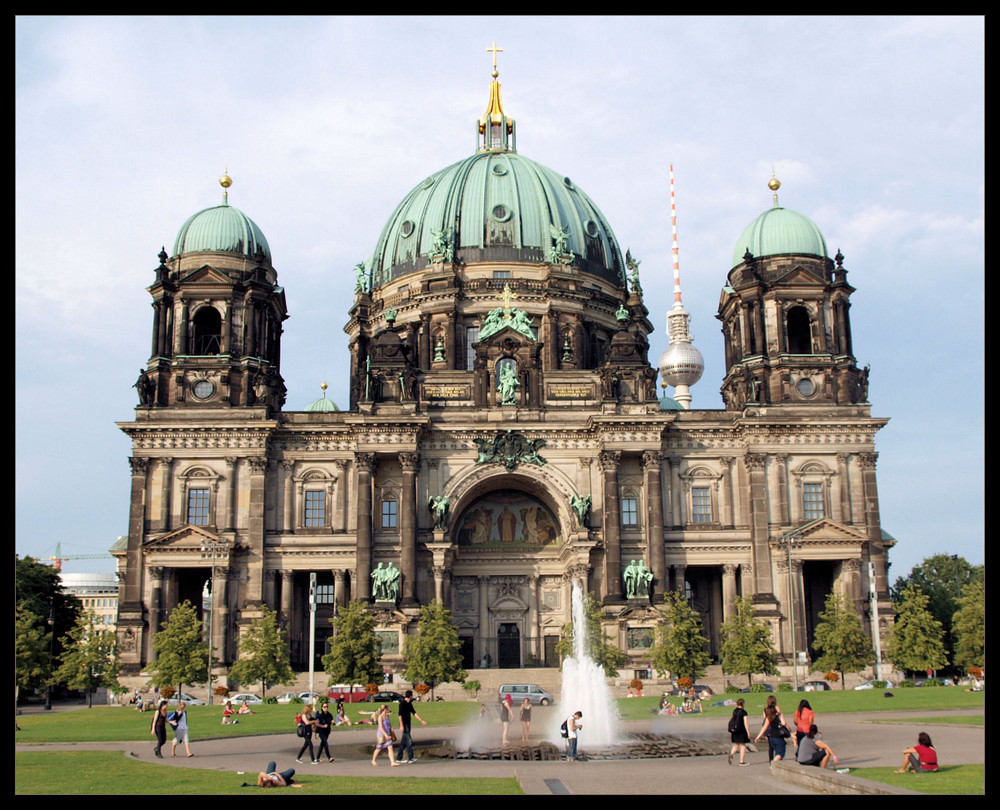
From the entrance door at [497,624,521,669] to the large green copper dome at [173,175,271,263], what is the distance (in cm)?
2967

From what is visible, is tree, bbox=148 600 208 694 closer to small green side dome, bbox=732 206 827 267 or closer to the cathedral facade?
the cathedral facade

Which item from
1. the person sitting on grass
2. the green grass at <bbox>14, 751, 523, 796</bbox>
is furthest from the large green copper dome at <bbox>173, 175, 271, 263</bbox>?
the person sitting on grass

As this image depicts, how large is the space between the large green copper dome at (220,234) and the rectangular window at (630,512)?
2914 centimetres

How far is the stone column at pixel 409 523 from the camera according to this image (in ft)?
223

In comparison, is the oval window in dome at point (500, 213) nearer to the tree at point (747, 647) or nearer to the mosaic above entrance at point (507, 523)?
the mosaic above entrance at point (507, 523)

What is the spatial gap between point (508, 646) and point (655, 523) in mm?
13491

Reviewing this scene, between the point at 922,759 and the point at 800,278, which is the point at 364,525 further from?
the point at 922,759

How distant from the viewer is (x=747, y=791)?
21.4 meters

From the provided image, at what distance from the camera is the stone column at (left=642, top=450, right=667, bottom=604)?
223 feet

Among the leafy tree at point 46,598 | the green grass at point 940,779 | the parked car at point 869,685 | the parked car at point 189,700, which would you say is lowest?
the parked car at point 189,700

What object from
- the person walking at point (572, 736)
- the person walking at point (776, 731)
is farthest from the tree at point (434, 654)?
the person walking at point (776, 731)

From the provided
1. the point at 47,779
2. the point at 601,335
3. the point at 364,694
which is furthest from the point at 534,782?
the point at 601,335

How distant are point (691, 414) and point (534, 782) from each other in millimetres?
51287

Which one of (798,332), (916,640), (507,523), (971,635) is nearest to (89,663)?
(507,523)
